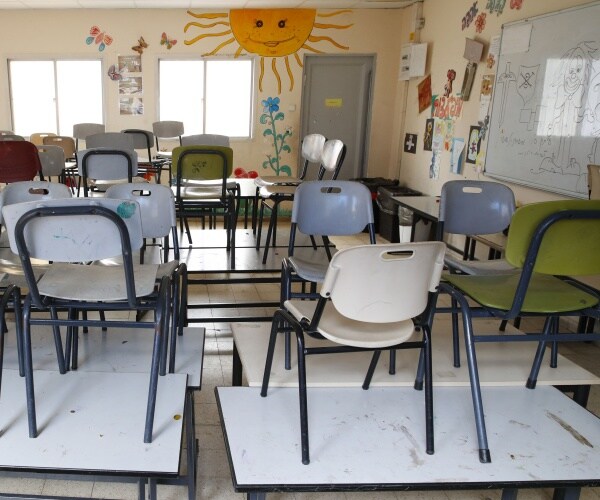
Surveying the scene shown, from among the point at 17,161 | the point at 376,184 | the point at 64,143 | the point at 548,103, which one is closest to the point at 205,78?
the point at 64,143

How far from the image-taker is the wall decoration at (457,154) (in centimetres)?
553

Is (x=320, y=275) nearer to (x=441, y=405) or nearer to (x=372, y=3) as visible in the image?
(x=441, y=405)

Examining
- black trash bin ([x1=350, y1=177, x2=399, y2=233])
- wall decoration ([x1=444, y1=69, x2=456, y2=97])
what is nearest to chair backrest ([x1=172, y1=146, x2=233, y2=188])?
wall decoration ([x1=444, y1=69, x2=456, y2=97])

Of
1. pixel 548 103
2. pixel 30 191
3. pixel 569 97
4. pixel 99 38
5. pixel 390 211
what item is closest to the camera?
pixel 30 191

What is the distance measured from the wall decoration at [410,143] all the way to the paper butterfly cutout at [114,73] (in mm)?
3729

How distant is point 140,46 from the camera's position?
709 centimetres

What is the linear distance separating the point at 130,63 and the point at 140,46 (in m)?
0.25

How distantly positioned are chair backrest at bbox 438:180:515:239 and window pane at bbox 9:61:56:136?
20.6 feet

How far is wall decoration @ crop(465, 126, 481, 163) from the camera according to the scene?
5.18 meters

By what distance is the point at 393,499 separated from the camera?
6.81 ft

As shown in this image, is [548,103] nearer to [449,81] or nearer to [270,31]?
[449,81]

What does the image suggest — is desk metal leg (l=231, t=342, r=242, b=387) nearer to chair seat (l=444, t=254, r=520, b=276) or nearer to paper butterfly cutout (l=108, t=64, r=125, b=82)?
chair seat (l=444, t=254, r=520, b=276)

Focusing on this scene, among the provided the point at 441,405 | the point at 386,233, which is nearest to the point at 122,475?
the point at 441,405

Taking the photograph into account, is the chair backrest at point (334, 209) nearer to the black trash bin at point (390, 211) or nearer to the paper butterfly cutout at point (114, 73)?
the black trash bin at point (390, 211)
